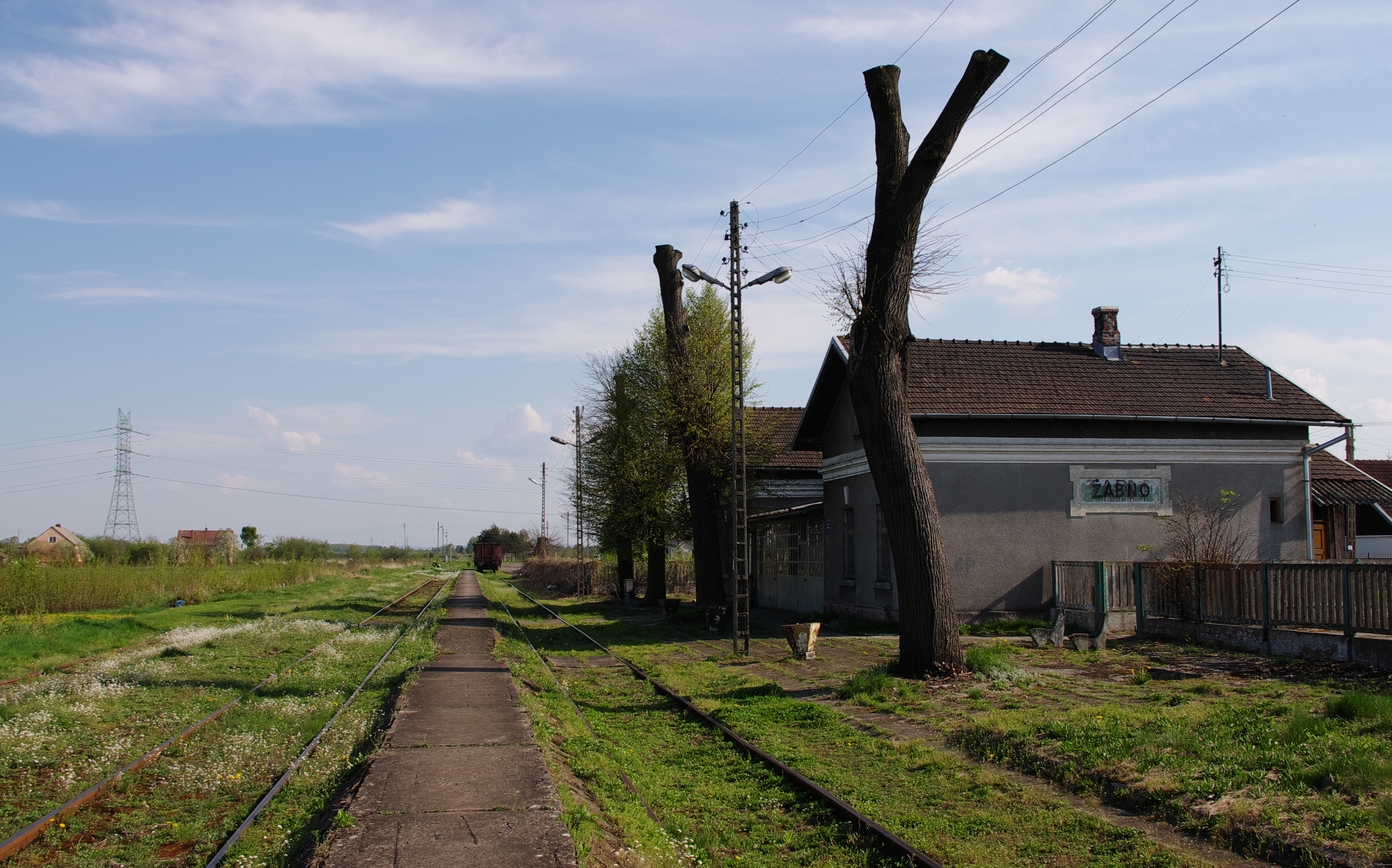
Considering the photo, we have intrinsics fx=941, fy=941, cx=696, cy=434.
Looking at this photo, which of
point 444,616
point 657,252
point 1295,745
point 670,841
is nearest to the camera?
point 670,841

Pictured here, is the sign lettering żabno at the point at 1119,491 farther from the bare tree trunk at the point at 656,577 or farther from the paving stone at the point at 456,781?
the paving stone at the point at 456,781

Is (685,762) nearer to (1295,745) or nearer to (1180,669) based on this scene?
(1295,745)

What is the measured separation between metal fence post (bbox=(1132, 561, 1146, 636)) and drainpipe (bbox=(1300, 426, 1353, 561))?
255 inches

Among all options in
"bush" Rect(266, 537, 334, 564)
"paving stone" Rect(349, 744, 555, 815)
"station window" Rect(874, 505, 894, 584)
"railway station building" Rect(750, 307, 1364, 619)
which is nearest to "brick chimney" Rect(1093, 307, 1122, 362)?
"railway station building" Rect(750, 307, 1364, 619)

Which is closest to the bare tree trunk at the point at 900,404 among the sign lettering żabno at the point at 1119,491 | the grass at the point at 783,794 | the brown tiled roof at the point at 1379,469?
the grass at the point at 783,794

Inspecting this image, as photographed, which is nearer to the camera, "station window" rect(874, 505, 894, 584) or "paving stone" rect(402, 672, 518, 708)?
"paving stone" rect(402, 672, 518, 708)

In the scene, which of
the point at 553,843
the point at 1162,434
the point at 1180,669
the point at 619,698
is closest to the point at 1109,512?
the point at 1162,434

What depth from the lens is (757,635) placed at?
21.1 meters

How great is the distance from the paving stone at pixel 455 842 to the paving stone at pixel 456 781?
23cm

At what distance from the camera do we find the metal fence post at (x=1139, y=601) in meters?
16.9

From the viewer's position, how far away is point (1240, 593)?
48.5 feet

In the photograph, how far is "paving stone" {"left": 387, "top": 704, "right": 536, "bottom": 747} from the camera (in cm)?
906

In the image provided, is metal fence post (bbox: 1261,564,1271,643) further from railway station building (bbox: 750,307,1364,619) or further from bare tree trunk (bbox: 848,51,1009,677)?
railway station building (bbox: 750,307,1364,619)

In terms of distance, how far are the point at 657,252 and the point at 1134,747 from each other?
19.1m
